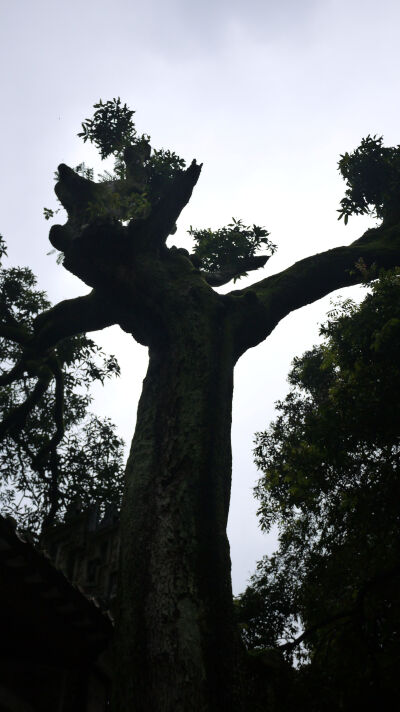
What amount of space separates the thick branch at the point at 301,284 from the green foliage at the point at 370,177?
1.88 m

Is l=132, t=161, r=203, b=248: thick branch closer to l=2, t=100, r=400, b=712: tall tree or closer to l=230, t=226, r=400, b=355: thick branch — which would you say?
l=2, t=100, r=400, b=712: tall tree

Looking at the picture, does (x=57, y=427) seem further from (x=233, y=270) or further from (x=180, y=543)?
(x=180, y=543)

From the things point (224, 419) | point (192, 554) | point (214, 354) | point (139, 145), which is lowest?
point (192, 554)

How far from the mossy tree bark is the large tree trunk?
1 centimetres

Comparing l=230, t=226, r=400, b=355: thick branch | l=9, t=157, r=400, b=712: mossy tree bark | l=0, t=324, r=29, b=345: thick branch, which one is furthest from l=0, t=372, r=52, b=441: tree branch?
l=230, t=226, r=400, b=355: thick branch

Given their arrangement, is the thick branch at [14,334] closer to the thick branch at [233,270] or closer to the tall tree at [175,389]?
the tall tree at [175,389]

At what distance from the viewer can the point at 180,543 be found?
417 cm

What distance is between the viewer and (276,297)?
738 cm

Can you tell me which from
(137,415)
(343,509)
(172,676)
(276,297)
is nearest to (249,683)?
(172,676)

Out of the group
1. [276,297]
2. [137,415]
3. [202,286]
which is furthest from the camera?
[276,297]

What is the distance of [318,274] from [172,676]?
590 cm

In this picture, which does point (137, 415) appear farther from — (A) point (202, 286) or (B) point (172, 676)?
(B) point (172, 676)

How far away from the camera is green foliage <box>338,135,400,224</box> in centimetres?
1003

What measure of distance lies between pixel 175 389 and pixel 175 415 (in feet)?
1.17
